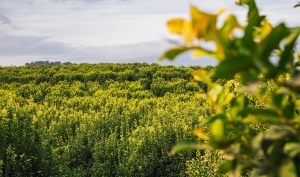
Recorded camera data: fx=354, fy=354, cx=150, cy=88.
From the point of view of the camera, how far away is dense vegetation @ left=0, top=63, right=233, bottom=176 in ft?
33.0

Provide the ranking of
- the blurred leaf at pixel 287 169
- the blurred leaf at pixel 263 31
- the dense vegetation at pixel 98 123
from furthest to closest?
the dense vegetation at pixel 98 123
the blurred leaf at pixel 263 31
the blurred leaf at pixel 287 169

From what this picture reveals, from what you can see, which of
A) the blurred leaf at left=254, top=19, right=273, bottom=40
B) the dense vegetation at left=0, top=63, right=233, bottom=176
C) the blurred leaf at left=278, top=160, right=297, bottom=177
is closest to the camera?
the blurred leaf at left=278, top=160, right=297, bottom=177

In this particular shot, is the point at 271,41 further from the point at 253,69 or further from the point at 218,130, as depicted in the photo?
the point at 218,130

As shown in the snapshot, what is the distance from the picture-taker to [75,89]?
2297 cm

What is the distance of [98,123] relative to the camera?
15.6 metres

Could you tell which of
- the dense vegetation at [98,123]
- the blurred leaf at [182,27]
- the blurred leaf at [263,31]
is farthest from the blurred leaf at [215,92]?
the dense vegetation at [98,123]

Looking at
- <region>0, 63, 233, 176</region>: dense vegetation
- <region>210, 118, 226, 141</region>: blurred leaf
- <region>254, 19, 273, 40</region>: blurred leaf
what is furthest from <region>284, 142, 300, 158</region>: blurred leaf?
<region>0, 63, 233, 176</region>: dense vegetation

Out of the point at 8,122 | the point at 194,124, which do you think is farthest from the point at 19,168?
the point at 194,124

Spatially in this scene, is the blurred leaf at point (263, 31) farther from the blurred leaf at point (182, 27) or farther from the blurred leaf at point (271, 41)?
the blurred leaf at point (182, 27)

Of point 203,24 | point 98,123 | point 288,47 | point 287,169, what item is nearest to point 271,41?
point 288,47

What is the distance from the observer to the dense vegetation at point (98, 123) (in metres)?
10.1

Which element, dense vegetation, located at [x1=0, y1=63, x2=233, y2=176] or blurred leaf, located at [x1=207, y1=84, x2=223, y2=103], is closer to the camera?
blurred leaf, located at [x1=207, y1=84, x2=223, y2=103]

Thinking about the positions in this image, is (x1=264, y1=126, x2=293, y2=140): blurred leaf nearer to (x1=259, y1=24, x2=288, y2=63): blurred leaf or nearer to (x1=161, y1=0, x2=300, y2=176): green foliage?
(x1=161, y1=0, x2=300, y2=176): green foliage

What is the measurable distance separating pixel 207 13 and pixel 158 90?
23.1 m
